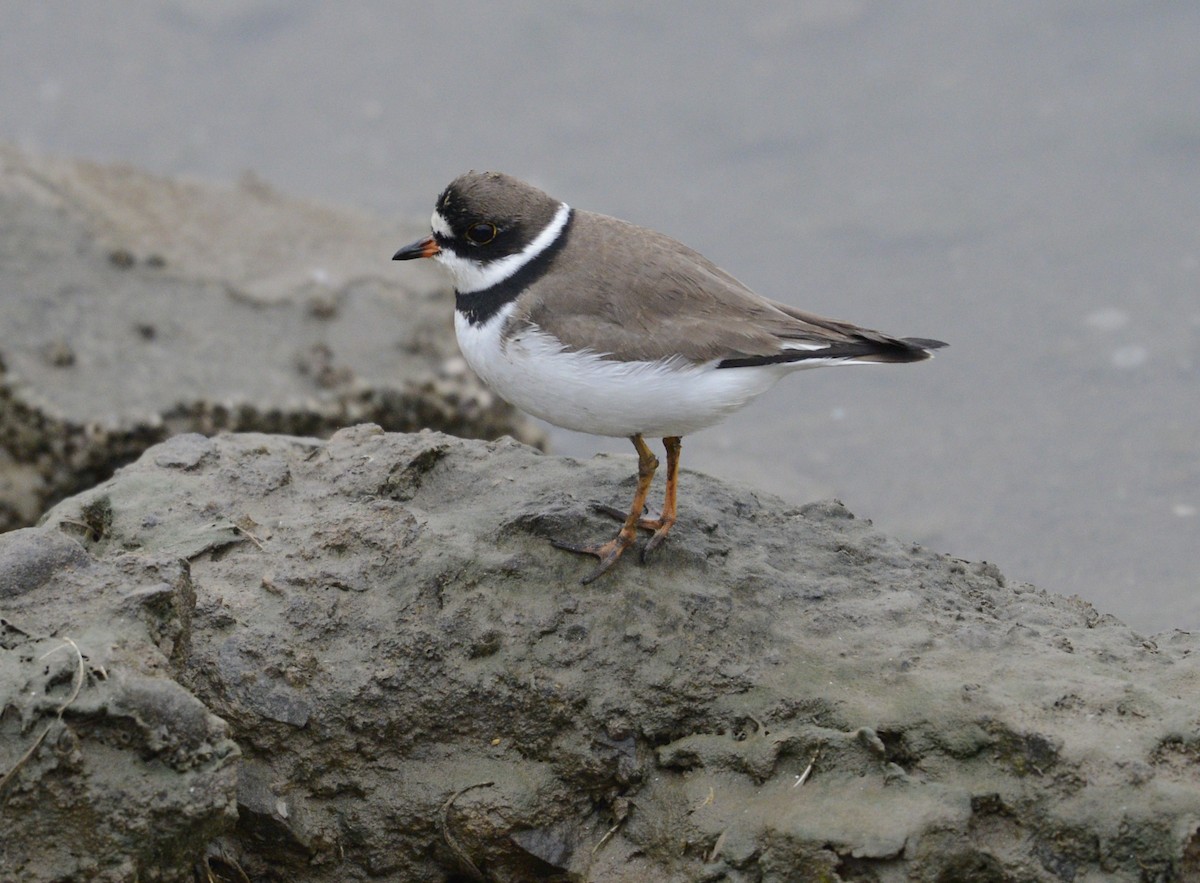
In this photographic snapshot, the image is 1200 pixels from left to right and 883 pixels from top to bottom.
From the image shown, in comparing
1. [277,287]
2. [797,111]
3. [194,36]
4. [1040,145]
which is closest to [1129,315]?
[1040,145]

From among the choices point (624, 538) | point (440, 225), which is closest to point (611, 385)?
point (624, 538)

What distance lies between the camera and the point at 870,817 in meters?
4.09

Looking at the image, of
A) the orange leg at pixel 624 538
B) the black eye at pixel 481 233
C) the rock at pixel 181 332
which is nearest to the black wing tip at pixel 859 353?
the orange leg at pixel 624 538

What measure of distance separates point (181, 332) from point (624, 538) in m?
4.06

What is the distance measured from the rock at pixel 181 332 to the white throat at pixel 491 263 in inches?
105

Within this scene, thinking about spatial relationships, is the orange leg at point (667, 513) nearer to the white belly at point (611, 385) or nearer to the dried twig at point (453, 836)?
the white belly at point (611, 385)

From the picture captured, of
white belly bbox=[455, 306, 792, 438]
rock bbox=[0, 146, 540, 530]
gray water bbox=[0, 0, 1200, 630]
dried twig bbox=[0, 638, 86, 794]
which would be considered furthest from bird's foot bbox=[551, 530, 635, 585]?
gray water bbox=[0, 0, 1200, 630]

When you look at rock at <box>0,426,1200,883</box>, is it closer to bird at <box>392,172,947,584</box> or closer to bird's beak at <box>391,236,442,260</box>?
bird at <box>392,172,947,584</box>

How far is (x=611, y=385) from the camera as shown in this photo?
4957 mm

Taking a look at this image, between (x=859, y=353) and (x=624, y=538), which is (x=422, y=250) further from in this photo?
(x=859, y=353)

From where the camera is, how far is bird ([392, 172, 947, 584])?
5.01m

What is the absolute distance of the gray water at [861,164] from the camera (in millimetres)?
8930

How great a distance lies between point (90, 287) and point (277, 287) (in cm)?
114

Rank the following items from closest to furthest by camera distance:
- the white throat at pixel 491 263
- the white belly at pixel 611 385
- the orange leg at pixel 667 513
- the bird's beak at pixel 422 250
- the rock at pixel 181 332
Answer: the white belly at pixel 611 385, the orange leg at pixel 667 513, the white throat at pixel 491 263, the bird's beak at pixel 422 250, the rock at pixel 181 332
